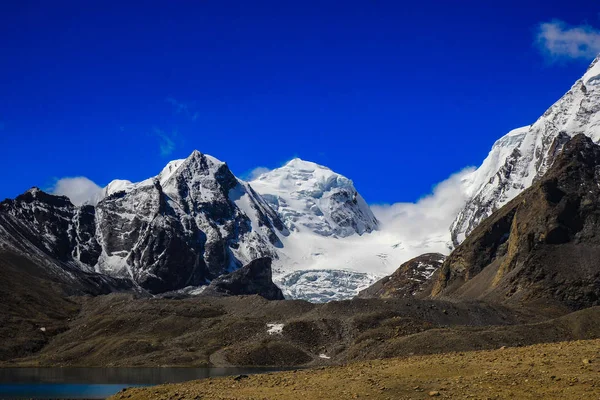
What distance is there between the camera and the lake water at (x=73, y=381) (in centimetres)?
7805

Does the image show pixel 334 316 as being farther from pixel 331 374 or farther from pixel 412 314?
pixel 331 374

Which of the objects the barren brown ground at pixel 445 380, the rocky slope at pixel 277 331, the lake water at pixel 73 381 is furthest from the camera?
the rocky slope at pixel 277 331

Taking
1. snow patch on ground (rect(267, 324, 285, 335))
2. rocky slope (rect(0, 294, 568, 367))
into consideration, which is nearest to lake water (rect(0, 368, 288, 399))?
rocky slope (rect(0, 294, 568, 367))

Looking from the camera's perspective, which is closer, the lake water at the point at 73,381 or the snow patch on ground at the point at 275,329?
the lake water at the point at 73,381

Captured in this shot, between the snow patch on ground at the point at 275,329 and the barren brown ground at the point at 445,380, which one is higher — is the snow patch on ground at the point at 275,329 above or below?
above

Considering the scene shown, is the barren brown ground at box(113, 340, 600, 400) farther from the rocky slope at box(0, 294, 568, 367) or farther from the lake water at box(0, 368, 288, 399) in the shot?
the rocky slope at box(0, 294, 568, 367)

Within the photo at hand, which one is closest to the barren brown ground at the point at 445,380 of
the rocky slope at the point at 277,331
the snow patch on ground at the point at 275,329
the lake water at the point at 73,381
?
the lake water at the point at 73,381

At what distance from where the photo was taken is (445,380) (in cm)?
4616

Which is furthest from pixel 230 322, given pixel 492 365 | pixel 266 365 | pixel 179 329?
pixel 492 365

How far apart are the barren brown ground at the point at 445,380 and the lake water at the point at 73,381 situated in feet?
70.8

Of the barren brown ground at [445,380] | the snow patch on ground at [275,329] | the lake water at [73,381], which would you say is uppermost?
the snow patch on ground at [275,329]

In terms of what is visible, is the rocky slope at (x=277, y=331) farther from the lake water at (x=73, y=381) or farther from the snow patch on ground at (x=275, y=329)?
the lake water at (x=73, y=381)

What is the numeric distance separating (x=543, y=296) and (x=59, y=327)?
→ 11781cm

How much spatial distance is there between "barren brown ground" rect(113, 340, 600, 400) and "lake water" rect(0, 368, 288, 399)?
21590 mm
